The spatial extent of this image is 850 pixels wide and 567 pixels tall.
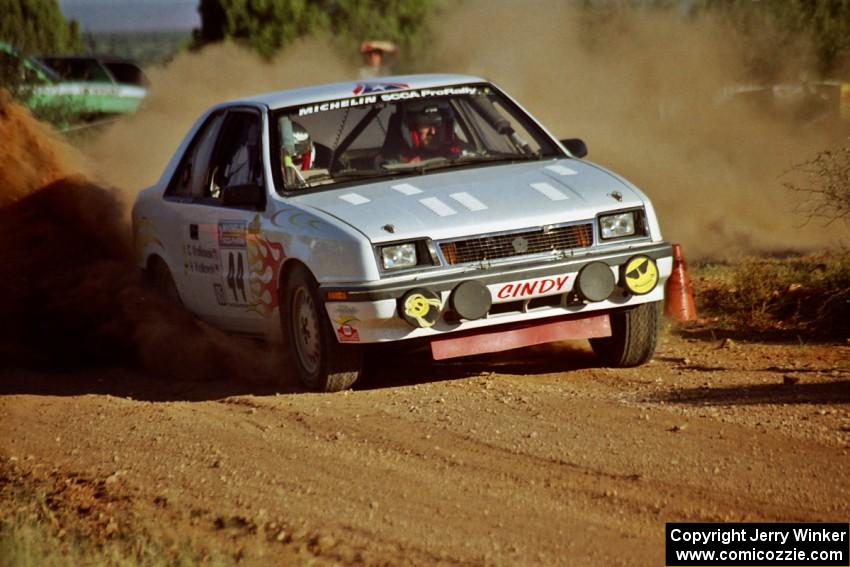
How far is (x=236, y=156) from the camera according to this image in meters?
9.12

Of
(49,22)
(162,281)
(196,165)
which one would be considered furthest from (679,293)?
(49,22)

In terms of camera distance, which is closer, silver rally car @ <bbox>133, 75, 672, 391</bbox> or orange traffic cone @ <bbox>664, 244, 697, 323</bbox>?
silver rally car @ <bbox>133, 75, 672, 391</bbox>

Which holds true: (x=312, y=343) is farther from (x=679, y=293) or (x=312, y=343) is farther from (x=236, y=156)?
(x=679, y=293)

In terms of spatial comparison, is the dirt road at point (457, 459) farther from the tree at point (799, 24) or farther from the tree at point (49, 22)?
the tree at point (49, 22)

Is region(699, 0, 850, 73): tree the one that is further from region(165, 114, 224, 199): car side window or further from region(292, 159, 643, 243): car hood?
region(292, 159, 643, 243): car hood

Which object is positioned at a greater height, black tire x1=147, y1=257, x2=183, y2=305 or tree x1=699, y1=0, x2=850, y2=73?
black tire x1=147, y1=257, x2=183, y2=305

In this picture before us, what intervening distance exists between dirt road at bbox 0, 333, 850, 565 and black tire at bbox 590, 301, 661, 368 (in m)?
0.09

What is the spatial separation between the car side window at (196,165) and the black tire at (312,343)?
5.11 feet

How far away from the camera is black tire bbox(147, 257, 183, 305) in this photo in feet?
32.3

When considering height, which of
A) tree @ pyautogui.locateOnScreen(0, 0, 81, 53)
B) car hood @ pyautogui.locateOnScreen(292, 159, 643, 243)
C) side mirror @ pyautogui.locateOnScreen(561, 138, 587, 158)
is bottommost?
tree @ pyautogui.locateOnScreen(0, 0, 81, 53)

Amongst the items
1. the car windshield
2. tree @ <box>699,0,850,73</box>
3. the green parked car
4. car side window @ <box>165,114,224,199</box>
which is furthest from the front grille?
the green parked car

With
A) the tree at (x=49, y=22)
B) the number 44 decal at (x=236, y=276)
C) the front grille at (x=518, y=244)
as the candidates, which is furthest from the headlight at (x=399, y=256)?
the tree at (x=49, y=22)

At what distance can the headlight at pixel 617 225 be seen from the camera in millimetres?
7652

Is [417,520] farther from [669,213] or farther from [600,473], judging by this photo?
[669,213]
